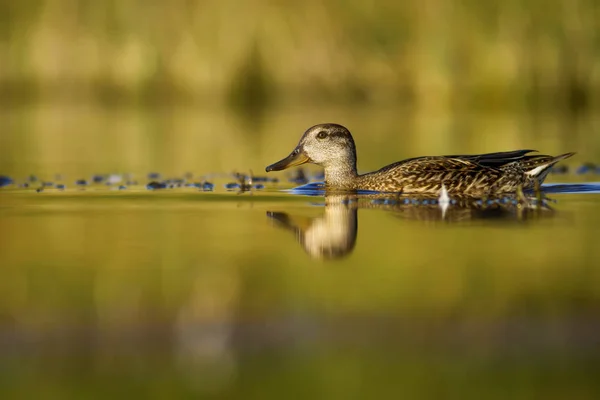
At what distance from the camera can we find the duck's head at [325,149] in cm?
1281

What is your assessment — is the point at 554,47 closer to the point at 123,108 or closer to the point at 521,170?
the point at 123,108

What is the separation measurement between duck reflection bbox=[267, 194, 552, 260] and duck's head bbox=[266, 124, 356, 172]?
2.52 ft

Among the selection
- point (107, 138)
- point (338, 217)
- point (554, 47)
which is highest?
point (554, 47)

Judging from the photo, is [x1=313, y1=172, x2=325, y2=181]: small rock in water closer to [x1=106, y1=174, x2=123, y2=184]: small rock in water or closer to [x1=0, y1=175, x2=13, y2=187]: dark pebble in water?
[x1=106, y1=174, x2=123, y2=184]: small rock in water

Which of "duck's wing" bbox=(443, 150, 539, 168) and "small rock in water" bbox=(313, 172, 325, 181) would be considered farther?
"small rock in water" bbox=(313, 172, 325, 181)

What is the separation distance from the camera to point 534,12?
140 feet

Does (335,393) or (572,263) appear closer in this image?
(335,393)

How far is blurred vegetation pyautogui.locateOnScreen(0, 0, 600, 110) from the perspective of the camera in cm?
3909

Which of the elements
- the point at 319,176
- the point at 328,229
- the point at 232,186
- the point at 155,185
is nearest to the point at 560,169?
the point at 319,176

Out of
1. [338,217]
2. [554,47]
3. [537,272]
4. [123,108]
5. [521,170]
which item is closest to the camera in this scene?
[537,272]

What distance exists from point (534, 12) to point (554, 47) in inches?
123

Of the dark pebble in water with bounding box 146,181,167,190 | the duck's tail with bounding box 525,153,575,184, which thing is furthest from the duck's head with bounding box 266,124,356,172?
the duck's tail with bounding box 525,153,575,184

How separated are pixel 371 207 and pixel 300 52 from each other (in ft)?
110

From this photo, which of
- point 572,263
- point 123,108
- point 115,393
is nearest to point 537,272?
point 572,263
